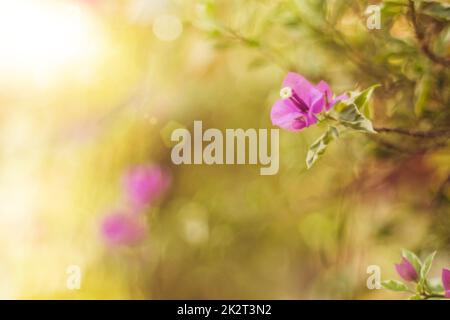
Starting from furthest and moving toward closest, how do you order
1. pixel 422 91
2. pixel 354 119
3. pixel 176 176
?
pixel 176 176 < pixel 422 91 < pixel 354 119

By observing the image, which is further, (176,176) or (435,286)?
(176,176)

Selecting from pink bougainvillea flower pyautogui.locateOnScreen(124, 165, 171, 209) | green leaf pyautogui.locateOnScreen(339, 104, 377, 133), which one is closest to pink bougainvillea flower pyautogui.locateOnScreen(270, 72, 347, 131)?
green leaf pyautogui.locateOnScreen(339, 104, 377, 133)

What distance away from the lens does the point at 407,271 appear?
2.81 ft

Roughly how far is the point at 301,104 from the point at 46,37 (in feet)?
1.50

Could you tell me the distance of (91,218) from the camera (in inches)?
37.8

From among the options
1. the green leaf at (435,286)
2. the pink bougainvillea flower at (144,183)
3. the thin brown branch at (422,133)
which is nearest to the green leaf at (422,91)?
the thin brown branch at (422,133)

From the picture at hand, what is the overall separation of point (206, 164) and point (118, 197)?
6.3 inches

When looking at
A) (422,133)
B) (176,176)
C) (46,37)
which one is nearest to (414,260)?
(422,133)

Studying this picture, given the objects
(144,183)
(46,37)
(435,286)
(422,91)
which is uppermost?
(46,37)

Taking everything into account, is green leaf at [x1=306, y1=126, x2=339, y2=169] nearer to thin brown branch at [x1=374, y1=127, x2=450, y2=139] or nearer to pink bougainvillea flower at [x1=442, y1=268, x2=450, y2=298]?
thin brown branch at [x1=374, y1=127, x2=450, y2=139]

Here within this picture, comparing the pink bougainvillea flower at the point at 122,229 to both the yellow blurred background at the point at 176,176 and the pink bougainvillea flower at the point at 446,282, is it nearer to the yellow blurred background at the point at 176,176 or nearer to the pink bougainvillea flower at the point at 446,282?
the yellow blurred background at the point at 176,176

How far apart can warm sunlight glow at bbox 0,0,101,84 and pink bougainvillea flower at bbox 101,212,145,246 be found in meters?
0.26

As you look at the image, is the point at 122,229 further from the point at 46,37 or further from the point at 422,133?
the point at 422,133

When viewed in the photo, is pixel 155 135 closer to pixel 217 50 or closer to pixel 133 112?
pixel 133 112
